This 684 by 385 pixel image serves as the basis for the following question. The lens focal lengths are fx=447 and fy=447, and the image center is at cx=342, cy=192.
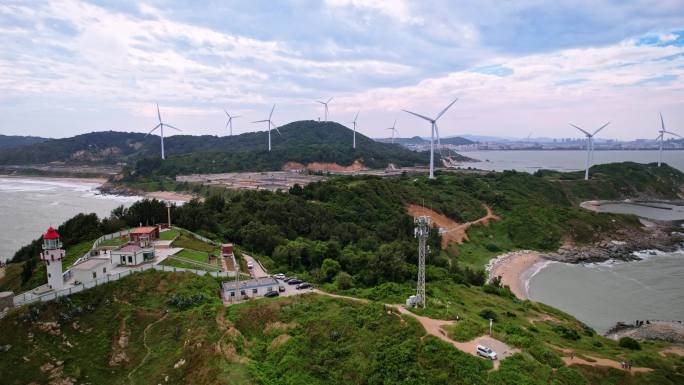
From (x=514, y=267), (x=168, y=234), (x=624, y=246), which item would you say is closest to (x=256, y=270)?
(x=168, y=234)

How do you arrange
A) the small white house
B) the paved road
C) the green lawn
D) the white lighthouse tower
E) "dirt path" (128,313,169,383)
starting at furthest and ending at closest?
the green lawn, the paved road, the small white house, the white lighthouse tower, "dirt path" (128,313,169,383)

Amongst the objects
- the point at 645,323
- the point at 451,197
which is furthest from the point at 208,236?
the point at 451,197

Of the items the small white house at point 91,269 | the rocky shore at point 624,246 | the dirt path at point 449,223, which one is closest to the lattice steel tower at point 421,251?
the small white house at point 91,269

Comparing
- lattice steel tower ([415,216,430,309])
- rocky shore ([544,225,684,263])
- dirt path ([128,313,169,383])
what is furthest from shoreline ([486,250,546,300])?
dirt path ([128,313,169,383])

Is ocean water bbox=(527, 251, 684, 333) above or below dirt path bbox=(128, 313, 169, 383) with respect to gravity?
below

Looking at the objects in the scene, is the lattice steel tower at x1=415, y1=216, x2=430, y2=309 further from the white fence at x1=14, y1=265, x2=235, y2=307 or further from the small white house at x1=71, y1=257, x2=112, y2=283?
the small white house at x1=71, y1=257, x2=112, y2=283

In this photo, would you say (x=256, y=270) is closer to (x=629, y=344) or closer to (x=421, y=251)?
(x=421, y=251)
